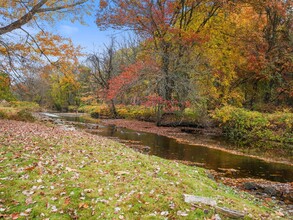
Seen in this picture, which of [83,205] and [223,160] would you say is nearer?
[83,205]

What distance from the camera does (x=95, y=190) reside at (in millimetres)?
5590

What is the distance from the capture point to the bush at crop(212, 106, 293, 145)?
730 inches

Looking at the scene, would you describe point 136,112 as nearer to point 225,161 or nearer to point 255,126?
point 255,126

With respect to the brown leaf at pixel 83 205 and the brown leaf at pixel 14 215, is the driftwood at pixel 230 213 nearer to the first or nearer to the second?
the brown leaf at pixel 83 205

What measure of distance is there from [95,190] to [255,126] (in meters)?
17.8

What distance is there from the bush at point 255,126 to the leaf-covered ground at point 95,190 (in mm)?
13301

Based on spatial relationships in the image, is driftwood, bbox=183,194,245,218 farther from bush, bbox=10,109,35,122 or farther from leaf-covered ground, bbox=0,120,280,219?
bush, bbox=10,109,35,122

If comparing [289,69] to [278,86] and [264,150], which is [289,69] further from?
[264,150]

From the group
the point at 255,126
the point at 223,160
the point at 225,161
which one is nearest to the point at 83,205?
the point at 225,161

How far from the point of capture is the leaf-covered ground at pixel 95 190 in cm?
482

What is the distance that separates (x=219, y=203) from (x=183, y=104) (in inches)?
690

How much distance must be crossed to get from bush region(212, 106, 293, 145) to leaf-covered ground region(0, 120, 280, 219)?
1330 cm

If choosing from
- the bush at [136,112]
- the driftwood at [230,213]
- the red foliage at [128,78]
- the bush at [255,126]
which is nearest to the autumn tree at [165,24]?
the red foliage at [128,78]

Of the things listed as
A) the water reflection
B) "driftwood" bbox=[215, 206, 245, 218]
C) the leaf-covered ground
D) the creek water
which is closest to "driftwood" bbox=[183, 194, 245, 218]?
"driftwood" bbox=[215, 206, 245, 218]
